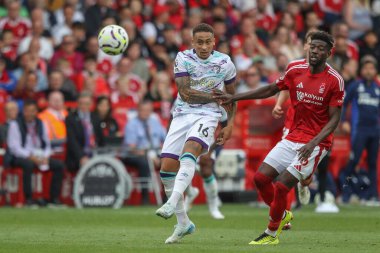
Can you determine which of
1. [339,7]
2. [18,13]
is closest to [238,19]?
[339,7]

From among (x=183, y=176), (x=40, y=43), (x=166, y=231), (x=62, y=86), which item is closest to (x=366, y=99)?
(x=62, y=86)

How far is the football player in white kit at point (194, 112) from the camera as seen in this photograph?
40.1 ft

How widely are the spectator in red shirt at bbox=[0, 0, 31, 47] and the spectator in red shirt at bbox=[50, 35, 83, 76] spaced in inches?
33.1

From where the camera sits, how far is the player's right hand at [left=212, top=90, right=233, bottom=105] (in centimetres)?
1229

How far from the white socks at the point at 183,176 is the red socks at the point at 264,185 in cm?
78

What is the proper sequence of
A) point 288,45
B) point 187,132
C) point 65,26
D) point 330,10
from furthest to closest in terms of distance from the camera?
point 330,10, point 288,45, point 65,26, point 187,132

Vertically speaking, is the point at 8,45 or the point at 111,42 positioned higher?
the point at 111,42

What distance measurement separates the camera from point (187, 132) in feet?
41.1

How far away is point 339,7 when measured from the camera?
28.3m

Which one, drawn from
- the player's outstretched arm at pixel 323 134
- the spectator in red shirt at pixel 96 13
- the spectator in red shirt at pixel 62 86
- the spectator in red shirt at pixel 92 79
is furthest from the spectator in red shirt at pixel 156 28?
the player's outstretched arm at pixel 323 134

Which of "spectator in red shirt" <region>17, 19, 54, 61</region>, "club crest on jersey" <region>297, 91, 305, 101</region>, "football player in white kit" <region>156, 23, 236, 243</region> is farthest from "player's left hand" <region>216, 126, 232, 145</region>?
"spectator in red shirt" <region>17, 19, 54, 61</region>

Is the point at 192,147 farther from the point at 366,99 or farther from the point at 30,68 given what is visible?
the point at 30,68

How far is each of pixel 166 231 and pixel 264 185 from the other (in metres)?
2.31

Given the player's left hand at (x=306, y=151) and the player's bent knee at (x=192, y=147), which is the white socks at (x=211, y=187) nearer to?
the player's bent knee at (x=192, y=147)
